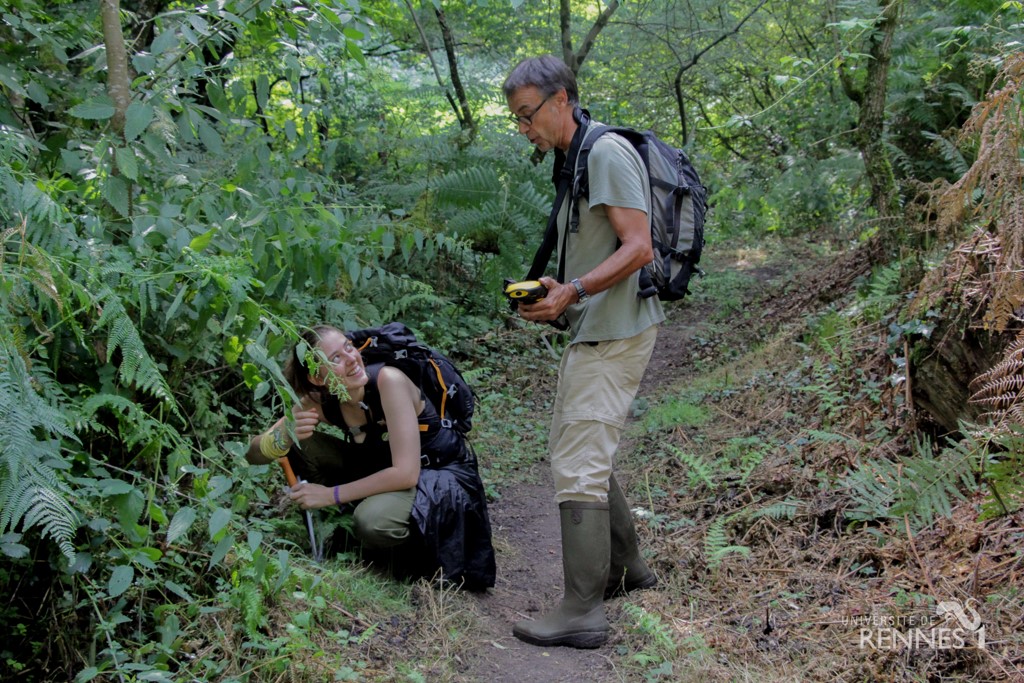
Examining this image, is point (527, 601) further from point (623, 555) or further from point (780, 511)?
point (780, 511)

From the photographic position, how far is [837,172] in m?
10.0

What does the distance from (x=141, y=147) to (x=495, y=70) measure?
736 centimetres

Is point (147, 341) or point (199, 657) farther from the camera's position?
point (147, 341)

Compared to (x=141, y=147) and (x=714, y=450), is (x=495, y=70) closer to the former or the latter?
(x=714, y=450)

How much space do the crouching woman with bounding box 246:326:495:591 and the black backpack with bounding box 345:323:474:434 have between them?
0.06 metres

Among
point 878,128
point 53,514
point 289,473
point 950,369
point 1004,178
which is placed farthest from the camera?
point 878,128

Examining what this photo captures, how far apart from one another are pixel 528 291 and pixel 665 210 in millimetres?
749

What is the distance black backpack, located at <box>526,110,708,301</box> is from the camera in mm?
3590

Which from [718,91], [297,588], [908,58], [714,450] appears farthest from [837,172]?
[297,588]

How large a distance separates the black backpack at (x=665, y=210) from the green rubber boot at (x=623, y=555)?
38.9 inches

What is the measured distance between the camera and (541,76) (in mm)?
3488

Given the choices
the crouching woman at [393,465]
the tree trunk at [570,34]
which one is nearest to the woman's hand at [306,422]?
the crouching woman at [393,465]

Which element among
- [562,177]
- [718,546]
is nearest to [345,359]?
[562,177]

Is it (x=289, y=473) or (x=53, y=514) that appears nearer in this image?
(x=53, y=514)
